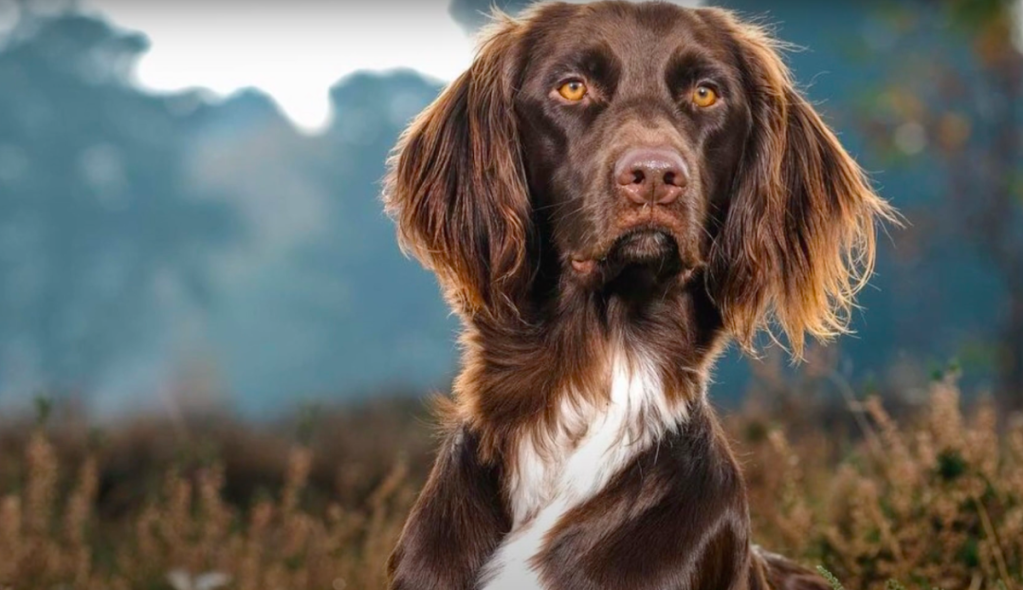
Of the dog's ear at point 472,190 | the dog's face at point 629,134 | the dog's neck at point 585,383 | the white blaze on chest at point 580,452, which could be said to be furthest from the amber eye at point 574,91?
the white blaze on chest at point 580,452

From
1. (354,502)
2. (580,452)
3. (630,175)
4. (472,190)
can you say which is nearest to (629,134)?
(630,175)

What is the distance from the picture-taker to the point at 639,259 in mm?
3309

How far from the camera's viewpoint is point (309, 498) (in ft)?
29.8

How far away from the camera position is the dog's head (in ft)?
10.8

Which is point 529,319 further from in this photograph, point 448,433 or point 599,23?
point 599,23

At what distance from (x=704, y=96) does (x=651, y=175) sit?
19.2 inches

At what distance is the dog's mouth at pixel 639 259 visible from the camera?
324 cm

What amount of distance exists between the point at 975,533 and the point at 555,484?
2.38 metres

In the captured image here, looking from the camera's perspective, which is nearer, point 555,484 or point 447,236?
point 555,484

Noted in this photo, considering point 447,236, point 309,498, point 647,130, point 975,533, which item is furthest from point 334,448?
point 647,130

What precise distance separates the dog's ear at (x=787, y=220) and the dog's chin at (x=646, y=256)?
300 millimetres

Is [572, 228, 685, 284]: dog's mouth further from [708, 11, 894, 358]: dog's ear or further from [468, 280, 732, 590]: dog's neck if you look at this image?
[708, 11, 894, 358]: dog's ear

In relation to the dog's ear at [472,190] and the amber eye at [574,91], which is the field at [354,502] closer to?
the dog's ear at [472,190]

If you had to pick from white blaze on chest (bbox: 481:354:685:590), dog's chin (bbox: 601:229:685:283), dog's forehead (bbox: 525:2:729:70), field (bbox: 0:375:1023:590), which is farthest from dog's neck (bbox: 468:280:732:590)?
dog's forehead (bbox: 525:2:729:70)
